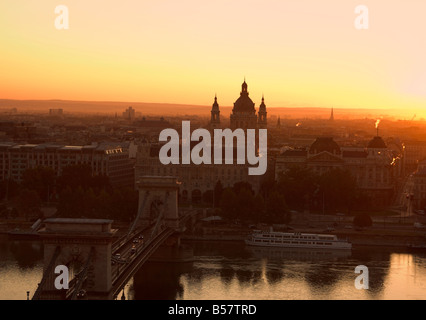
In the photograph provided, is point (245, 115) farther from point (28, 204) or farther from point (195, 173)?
point (28, 204)

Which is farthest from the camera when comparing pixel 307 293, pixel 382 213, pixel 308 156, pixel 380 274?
pixel 308 156

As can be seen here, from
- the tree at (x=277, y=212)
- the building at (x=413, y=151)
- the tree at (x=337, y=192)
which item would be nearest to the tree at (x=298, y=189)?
the tree at (x=337, y=192)

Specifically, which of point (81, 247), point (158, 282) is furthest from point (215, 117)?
point (81, 247)

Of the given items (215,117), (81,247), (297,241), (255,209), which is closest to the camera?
(81,247)

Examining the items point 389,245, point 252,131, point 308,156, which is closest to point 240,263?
point 389,245

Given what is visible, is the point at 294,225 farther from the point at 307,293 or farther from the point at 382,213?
the point at 307,293

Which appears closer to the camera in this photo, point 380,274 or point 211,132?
point 380,274
